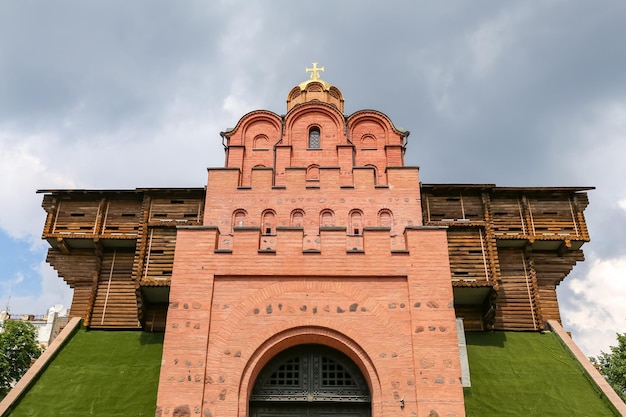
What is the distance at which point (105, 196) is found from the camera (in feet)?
86.7

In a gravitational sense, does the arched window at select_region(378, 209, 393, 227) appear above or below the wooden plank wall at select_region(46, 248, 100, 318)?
below

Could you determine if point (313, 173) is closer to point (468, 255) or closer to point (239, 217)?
point (239, 217)

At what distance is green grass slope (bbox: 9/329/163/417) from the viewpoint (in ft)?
61.3

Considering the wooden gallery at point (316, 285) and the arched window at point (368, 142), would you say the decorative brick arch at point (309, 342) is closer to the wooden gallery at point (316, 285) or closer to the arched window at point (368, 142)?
the wooden gallery at point (316, 285)

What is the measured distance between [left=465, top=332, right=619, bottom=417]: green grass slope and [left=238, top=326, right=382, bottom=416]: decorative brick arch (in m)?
6.34

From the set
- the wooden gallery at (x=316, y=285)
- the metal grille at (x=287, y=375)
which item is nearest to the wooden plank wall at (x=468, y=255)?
the wooden gallery at (x=316, y=285)

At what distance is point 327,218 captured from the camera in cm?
1680

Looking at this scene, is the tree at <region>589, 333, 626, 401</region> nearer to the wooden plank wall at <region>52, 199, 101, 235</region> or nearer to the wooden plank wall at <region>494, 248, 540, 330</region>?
the wooden plank wall at <region>494, 248, 540, 330</region>

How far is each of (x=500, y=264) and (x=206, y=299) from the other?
52.9 feet

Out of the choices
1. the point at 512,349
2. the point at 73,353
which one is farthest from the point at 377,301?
the point at 73,353

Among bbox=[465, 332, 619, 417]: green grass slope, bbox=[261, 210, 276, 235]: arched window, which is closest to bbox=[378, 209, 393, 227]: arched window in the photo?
bbox=[261, 210, 276, 235]: arched window

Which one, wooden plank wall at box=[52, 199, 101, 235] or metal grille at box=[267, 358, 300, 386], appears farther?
wooden plank wall at box=[52, 199, 101, 235]

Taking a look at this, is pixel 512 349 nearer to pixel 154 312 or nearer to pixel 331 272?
pixel 331 272

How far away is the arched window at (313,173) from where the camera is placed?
18.6 metres
